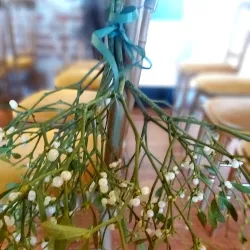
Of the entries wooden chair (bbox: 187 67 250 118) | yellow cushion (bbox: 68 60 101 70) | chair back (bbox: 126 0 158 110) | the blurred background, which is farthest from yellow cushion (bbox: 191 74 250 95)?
chair back (bbox: 126 0 158 110)

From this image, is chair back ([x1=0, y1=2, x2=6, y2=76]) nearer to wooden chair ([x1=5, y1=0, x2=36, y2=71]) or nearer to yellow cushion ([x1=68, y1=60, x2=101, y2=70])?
wooden chair ([x1=5, y1=0, x2=36, y2=71])

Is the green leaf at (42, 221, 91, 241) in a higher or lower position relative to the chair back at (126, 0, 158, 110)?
lower

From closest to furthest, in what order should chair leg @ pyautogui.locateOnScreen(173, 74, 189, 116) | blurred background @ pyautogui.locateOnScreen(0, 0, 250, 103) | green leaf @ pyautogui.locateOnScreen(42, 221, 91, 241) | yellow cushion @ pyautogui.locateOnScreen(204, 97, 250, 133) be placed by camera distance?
green leaf @ pyautogui.locateOnScreen(42, 221, 91, 241)
yellow cushion @ pyautogui.locateOnScreen(204, 97, 250, 133)
blurred background @ pyautogui.locateOnScreen(0, 0, 250, 103)
chair leg @ pyautogui.locateOnScreen(173, 74, 189, 116)

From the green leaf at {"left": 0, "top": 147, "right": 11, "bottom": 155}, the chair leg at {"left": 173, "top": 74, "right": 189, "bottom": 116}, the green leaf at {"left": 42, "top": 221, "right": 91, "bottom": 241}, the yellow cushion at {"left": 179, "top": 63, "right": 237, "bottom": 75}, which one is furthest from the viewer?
the yellow cushion at {"left": 179, "top": 63, "right": 237, "bottom": 75}

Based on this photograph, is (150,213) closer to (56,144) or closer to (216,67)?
(56,144)

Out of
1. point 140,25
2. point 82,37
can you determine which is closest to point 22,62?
point 82,37

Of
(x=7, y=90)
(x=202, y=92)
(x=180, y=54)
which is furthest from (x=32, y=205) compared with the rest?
(x=180, y=54)
